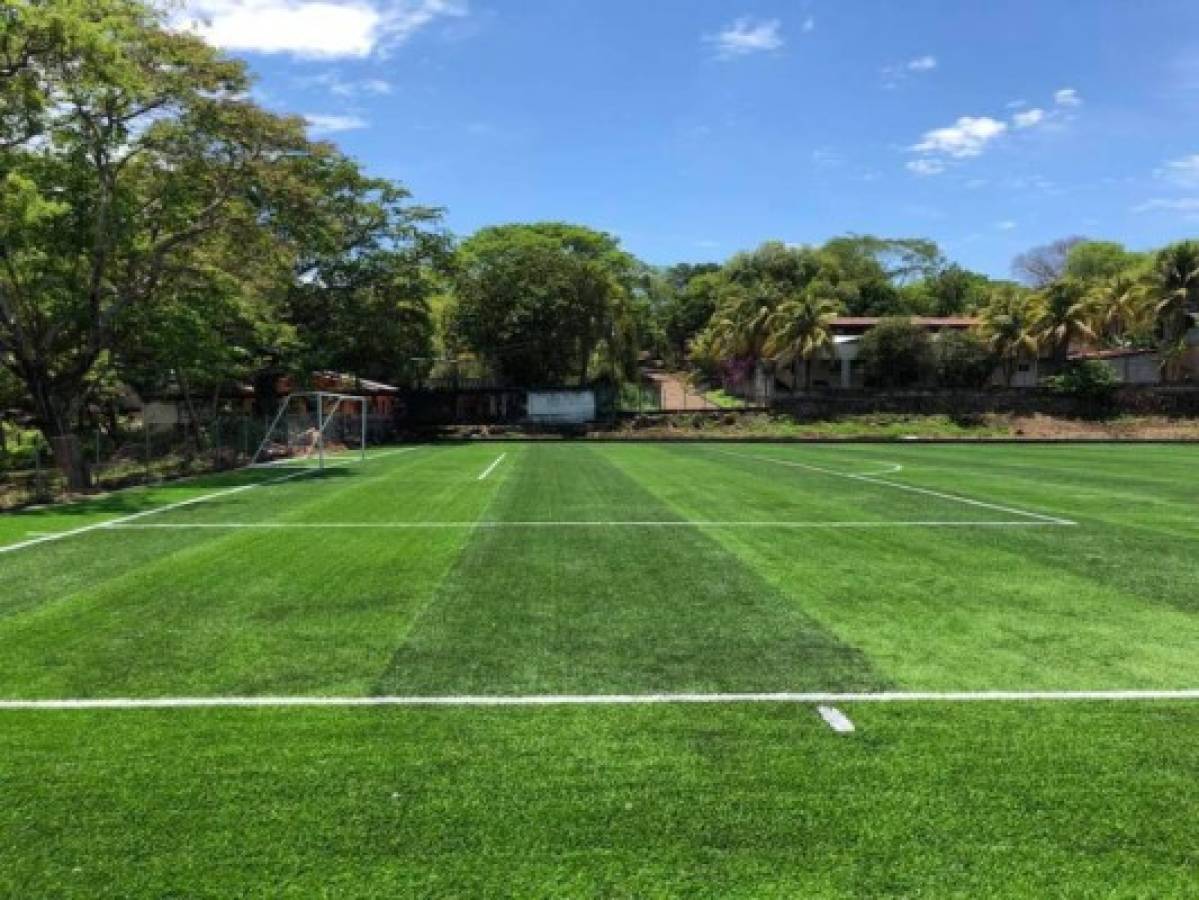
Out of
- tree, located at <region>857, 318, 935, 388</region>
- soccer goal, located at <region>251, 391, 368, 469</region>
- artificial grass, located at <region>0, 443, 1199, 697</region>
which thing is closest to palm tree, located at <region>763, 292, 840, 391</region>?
tree, located at <region>857, 318, 935, 388</region>

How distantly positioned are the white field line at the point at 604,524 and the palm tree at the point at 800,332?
50.6 m

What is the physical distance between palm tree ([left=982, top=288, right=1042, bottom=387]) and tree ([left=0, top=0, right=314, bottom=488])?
4873cm

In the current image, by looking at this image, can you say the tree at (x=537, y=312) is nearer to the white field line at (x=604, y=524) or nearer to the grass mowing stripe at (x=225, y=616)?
the white field line at (x=604, y=524)

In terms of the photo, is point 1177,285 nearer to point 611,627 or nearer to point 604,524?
point 604,524

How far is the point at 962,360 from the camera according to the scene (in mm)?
63000

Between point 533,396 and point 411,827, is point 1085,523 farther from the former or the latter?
point 533,396

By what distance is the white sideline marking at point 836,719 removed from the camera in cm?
497

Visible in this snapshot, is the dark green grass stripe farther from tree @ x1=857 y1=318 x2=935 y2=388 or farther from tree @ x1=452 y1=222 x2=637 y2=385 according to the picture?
tree @ x1=857 y1=318 x2=935 y2=388

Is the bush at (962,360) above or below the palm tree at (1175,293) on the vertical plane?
below

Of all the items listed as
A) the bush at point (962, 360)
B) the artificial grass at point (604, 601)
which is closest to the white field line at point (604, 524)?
the artificial grass at point (604, 601)

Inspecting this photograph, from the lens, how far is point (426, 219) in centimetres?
4844

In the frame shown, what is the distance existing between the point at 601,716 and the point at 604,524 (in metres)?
8.16

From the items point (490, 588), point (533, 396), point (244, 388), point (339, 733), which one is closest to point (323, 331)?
point (244, 388)

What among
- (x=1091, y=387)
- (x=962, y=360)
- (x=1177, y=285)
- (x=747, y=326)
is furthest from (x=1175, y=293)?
(x=747, y=326)
